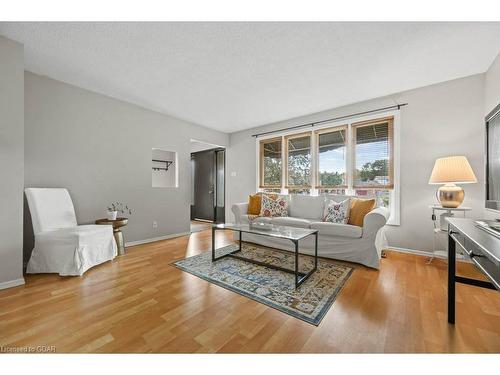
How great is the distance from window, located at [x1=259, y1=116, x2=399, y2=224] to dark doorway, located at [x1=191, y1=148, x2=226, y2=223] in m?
1.47

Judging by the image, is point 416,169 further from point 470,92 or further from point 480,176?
point 470,92

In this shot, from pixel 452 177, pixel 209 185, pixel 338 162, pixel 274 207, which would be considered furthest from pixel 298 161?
pixel 209 185

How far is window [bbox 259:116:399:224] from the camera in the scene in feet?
10.8

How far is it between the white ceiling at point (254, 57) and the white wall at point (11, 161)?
0.79 feet

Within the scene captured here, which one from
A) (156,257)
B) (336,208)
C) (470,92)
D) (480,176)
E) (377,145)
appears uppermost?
(470,92)

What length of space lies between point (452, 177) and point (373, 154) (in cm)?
114

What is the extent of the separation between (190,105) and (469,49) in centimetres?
362

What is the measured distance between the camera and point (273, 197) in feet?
12.7

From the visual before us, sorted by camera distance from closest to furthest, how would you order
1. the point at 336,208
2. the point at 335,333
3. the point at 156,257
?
the point at 335,333, the point at 156,257, the point at 336,208

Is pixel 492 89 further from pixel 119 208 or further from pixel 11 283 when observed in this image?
pixel 11 283

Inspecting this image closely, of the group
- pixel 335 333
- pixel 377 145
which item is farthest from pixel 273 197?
pixel 335 333

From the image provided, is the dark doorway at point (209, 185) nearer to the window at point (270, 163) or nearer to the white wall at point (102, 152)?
the window at point (270, 163)

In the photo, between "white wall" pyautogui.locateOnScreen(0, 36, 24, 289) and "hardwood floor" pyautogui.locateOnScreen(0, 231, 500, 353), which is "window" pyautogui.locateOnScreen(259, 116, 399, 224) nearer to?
"hardwood floor" pyautogui.locateOnScreen(0, 231, 500, 353)

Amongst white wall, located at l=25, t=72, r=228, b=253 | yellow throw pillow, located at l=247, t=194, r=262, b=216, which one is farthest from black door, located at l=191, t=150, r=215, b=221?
yellow throw pillow, located at l=247, t=194, r=262, b=216
